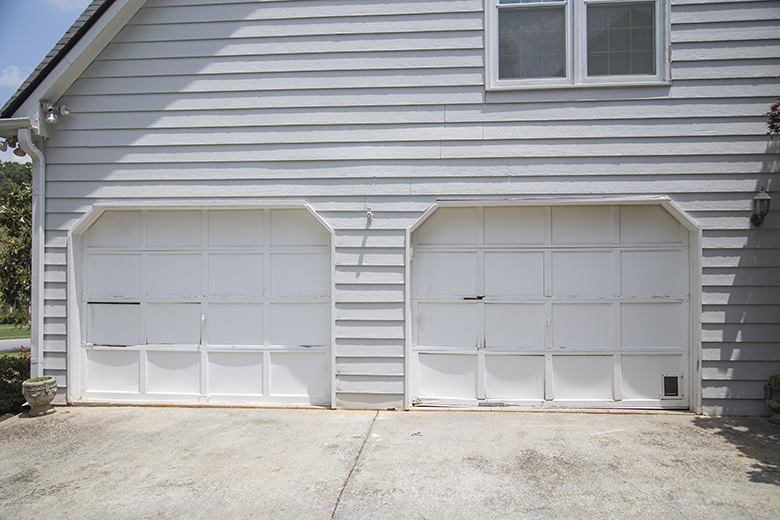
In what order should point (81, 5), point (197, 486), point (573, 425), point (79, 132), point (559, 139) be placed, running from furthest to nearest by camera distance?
point (81, 5), point (79, 132), point (559, 139), point (573, 425), point (197, 486)

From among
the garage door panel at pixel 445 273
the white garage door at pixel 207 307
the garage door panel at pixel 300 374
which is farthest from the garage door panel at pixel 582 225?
the garage door panel at pixel 300 374

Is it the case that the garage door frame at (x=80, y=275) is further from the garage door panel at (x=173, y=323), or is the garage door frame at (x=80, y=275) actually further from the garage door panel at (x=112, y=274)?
the garage door panel at (x=173, y=323)

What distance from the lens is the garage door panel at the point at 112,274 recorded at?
17.4 feet

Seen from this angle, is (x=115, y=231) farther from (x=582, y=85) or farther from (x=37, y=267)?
(x=582, y=85)

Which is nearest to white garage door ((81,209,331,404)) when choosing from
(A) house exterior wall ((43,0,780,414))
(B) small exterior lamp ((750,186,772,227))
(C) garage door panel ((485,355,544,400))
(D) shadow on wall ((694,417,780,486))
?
(A) house exterior wall ((43,0,780,414))

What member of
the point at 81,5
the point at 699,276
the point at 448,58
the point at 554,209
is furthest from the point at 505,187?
the point at 81,5

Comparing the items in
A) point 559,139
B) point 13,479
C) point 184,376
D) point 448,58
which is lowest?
point 13,479

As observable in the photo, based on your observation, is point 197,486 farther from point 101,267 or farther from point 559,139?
point 559,139

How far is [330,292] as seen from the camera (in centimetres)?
508

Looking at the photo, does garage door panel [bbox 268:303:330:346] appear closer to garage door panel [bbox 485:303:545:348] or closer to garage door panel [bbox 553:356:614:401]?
garage door panel [bbox 485:303:545:348]

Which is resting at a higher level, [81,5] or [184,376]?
[81,5]

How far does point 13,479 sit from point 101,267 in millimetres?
2514

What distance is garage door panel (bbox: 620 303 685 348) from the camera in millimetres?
4875

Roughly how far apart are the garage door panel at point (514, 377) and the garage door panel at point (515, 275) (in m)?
0.74
